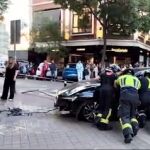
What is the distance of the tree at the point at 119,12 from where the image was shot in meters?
26.8

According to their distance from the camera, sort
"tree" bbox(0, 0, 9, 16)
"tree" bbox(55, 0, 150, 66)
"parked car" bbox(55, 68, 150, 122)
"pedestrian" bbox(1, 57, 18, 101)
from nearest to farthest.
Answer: "parked car" bbox(55, 68, 150, 122) → "pedestrian" bbox(1, 57, 18, 101) → "tree" bbox(0, 0, 9, 16) → "tree" bbox(55, 0, 150, 66)

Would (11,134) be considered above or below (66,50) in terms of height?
below

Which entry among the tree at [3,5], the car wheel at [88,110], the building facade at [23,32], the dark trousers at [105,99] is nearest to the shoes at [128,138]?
the dark trousers at [105,99]

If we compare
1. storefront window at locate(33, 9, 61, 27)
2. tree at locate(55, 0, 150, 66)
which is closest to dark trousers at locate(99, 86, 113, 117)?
tree at locate(55, 0, 150, 66)

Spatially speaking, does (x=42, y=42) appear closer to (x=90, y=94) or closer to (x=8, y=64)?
(x=8, y=64)

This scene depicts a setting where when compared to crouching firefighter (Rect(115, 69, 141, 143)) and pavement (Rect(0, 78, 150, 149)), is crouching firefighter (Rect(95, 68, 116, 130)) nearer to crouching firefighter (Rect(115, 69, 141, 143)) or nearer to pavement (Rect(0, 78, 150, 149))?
pavement (Rect(0, 78, 150, 149))

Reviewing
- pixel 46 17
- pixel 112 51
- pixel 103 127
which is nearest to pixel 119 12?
pixel 112 51

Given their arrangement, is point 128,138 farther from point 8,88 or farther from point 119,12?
point 119,12

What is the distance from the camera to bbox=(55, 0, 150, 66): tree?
1054 inches

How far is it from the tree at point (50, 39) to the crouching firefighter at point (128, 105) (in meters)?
24.8

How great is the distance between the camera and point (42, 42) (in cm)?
3409

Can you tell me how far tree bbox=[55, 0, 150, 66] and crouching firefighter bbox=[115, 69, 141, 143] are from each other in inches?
709

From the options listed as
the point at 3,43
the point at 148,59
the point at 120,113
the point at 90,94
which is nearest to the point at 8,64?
the point at 90,94

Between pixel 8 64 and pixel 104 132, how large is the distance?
6302mm
